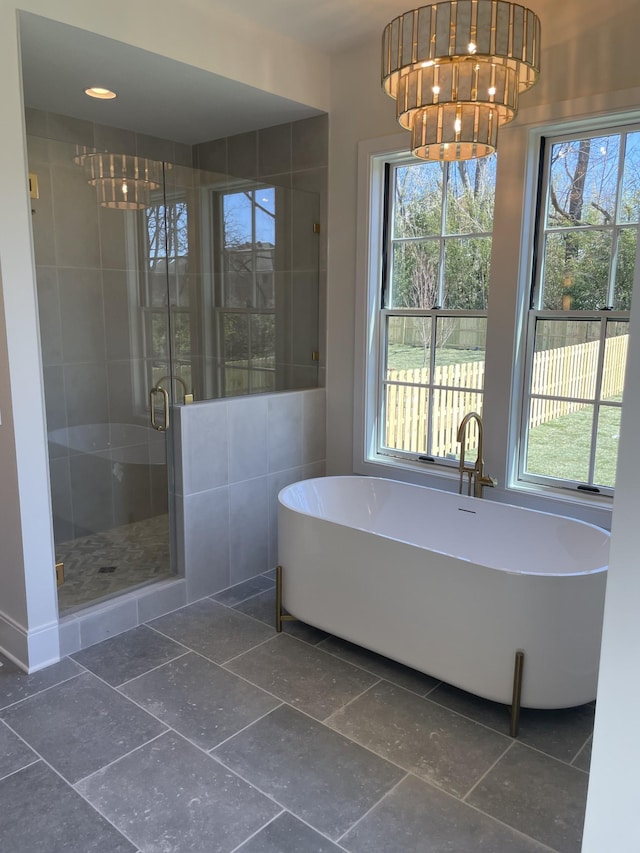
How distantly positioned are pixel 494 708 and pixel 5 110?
9.63 ft

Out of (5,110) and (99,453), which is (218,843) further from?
(5,110)

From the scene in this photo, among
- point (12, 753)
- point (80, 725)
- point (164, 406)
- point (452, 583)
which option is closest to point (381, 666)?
point (452, 583)

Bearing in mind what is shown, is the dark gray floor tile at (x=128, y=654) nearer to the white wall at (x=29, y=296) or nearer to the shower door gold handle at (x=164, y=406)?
the white wall at (x=29, y=296)

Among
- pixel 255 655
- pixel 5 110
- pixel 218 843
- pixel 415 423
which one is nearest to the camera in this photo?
pixel 218 843

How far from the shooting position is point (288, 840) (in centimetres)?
187

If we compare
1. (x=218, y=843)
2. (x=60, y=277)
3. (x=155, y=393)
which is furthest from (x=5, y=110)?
(x=218, y=843)

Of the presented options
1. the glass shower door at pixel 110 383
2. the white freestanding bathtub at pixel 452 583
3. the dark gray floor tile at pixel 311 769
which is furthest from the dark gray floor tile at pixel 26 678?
the white freestanding bathtub at pixel 452 583

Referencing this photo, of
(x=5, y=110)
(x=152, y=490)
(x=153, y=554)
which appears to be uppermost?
(x=5, y=110)

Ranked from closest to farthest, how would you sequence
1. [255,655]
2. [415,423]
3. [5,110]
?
[5,110], [255,655], [415,423]

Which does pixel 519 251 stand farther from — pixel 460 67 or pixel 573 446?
pixel 460 67

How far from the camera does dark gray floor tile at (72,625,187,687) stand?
271 cm

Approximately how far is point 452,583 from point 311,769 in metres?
0.83

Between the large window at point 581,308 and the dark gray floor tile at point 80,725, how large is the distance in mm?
2151

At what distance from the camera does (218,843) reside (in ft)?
6.11
